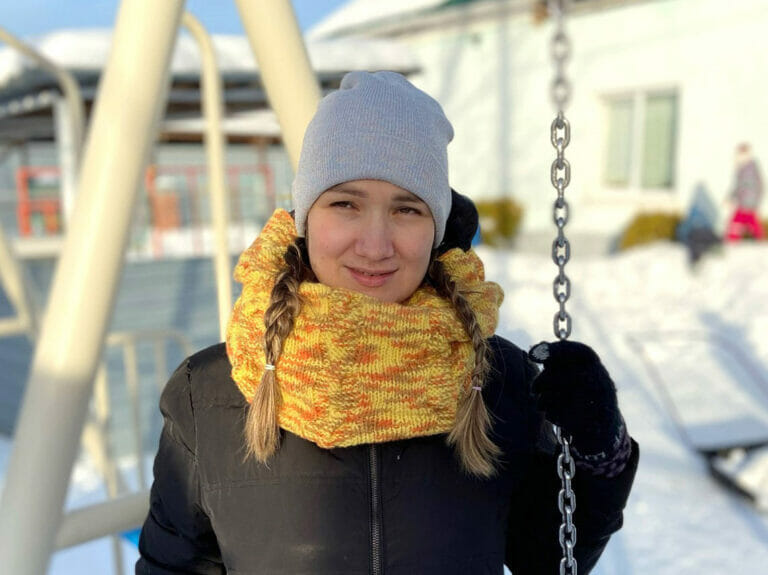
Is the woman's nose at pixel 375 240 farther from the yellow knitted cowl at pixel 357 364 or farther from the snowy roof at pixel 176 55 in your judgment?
the snowy roof at pixel 176 55

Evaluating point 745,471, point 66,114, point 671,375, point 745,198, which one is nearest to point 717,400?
point 671,375

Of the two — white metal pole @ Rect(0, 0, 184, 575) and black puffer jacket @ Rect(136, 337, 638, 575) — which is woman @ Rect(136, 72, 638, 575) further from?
white metal pole @ Rect(0, 0, 184, 575)

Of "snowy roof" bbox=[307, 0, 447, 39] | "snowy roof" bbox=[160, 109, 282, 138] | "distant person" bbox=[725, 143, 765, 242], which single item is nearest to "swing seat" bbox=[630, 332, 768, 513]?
"distant person" bbox=[725, 143, 765, 242]

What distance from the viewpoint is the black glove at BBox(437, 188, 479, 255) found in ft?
4.51

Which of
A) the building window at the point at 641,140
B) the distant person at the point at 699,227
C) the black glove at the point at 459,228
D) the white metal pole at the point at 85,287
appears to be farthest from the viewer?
the building window at the point at 641,140

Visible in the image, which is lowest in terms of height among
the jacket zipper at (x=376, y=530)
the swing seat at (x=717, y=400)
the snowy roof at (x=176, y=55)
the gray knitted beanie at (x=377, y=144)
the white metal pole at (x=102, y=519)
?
the swing seat at (x=717, y=400)

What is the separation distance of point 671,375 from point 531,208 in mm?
6793

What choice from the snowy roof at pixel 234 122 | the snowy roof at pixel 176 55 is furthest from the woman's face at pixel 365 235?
the snowy roof at pixel 234 122

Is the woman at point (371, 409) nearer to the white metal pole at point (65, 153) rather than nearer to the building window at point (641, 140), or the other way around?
the white metal pole at point (65, 153)

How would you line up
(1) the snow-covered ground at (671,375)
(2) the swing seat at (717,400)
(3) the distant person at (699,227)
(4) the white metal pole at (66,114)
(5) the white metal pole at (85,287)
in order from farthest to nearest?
(3) the distant person at (699,227) < (2) the swing seat at (717,400) < (1) the snow-covered ground at (671,375) < (4) the white metal pole at (66,114) < (5) the white metal pole at (85,287)

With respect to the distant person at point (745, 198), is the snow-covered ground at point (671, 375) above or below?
below

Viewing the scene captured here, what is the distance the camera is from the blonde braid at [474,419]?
1.18 m

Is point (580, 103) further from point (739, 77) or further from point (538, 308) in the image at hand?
point (538, 308)

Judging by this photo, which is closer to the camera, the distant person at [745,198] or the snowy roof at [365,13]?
the distant person at [745,198]
